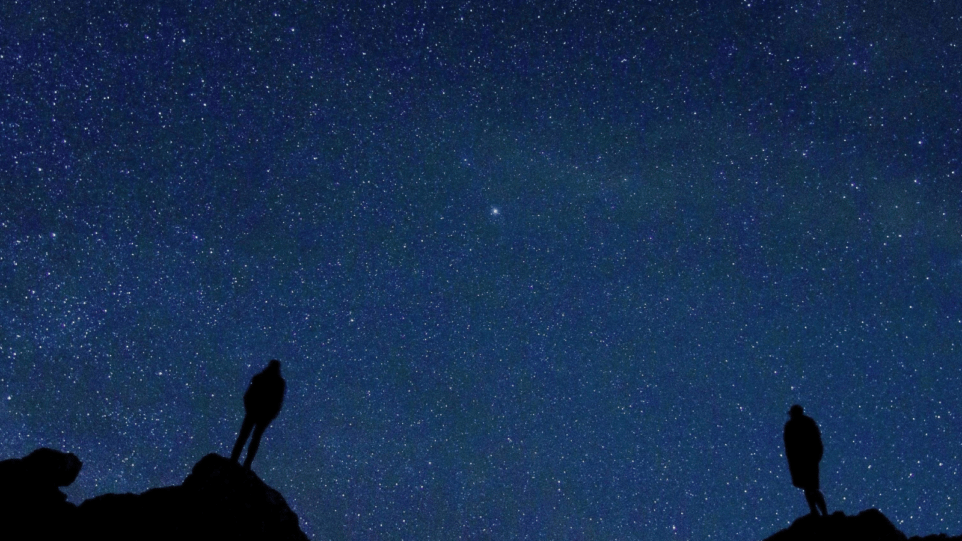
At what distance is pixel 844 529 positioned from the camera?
831 centimetres

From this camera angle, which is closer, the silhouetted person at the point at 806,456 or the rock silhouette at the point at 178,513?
the rock silhouette at the point at 178,513

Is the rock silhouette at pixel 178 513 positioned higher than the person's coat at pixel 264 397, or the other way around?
the person's coat at pixel 264 397

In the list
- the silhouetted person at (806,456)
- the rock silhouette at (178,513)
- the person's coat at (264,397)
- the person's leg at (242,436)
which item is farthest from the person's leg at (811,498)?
the person's leg at (242,436)

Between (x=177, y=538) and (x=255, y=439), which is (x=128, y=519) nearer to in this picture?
(x=177, y=538)

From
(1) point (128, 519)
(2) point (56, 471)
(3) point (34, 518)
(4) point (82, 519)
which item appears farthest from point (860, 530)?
(2) point (56, 471)

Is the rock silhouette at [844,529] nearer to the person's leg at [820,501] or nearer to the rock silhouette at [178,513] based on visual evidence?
the person's leg at [820,501]

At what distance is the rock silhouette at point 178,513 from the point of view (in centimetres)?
845

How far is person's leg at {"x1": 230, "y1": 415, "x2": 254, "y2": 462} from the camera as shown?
377 inches

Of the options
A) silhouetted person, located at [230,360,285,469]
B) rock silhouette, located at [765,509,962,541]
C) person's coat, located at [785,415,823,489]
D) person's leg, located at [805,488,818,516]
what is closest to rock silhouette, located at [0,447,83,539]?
silhouetted person, located at [230,360,285,469]

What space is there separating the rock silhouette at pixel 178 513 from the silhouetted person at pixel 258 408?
0.35 m

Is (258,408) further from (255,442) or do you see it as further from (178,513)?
(178,513)

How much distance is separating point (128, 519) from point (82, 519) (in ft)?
2.85

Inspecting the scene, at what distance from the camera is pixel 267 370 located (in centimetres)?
993

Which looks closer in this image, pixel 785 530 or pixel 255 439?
pixel 785 530
